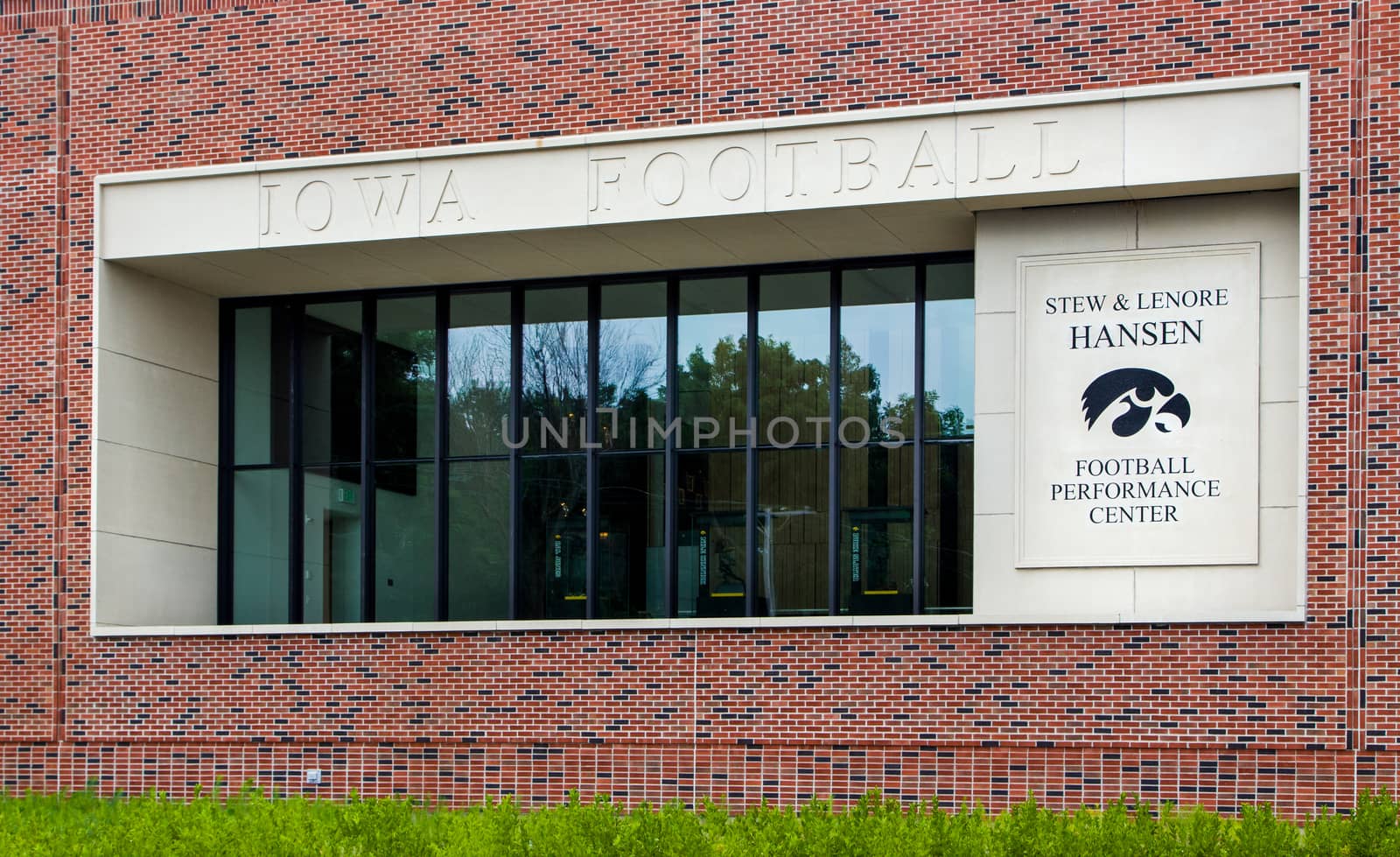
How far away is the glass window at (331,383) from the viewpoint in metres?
22.1

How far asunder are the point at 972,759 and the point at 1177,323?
16.2 feet

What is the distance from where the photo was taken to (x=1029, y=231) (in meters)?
18.5

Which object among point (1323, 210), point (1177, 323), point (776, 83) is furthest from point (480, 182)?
point (1323, 210)

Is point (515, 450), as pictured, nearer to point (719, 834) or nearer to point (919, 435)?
point (919, 435)

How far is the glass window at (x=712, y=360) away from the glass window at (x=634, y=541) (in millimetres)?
662

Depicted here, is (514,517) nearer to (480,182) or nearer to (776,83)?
(480,182)

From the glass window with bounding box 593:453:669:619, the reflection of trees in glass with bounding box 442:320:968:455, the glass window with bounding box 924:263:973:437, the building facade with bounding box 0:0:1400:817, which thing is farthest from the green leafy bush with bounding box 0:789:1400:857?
the reflection of trees in glass with bounding box 442:320:968:455

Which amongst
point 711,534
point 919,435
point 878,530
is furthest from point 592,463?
point 919,435

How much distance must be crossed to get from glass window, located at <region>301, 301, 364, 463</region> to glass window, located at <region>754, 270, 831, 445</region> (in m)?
5.25

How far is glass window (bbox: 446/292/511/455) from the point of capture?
2153cm

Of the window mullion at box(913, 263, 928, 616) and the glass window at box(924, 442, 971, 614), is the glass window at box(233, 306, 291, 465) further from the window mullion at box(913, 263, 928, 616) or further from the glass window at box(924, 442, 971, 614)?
the glass window at box(924, 442, 971, 614)

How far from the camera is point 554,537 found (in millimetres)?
Result: 21047

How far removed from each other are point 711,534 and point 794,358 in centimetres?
228

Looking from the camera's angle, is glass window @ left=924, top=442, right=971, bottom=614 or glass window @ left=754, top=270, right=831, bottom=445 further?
glass window @ left=754, top=270, right=831, bottom=445
